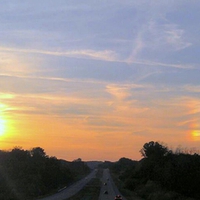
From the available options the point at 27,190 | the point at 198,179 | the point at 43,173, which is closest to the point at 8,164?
the point at 27,190

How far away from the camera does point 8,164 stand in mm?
89125

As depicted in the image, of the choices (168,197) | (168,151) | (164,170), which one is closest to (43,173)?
(168,151)

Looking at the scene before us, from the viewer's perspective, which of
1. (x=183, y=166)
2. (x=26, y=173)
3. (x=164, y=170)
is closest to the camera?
(x=183, y=166)

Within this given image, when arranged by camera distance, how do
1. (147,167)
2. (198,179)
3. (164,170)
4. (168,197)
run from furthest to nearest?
(147,167)
(164,170)
(198,179)
(168,197)

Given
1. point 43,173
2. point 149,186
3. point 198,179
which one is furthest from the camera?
point 43,173

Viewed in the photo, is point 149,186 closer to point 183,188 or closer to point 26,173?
point 183,188

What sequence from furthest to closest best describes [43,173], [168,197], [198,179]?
[43,173] → [198,179] → [168,197]

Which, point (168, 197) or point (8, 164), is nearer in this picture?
point (168, 197)

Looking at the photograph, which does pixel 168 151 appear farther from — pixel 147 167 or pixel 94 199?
pixel 94 199

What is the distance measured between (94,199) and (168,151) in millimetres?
31468

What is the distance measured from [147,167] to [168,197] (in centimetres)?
4403

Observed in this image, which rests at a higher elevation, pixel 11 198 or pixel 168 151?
pixel 168 151

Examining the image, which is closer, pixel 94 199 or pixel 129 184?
pixel 94 199

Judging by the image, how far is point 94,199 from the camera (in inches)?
2712
